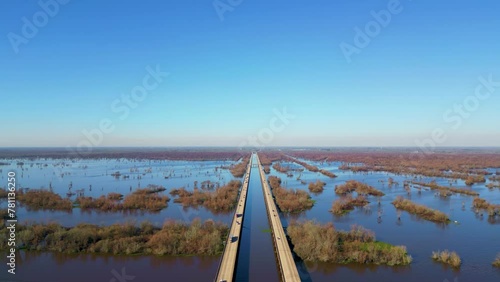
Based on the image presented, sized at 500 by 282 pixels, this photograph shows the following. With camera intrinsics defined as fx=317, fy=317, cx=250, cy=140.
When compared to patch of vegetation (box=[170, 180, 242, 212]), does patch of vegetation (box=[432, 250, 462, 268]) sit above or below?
below

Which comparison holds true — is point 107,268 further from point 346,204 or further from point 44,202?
point 346,204

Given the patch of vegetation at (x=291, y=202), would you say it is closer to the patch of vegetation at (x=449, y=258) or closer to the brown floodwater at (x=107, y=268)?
the brown floodwater at (x=107, y=268)

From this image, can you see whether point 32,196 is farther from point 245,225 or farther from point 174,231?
point 245,225

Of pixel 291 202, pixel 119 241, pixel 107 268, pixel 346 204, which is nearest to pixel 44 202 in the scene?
pixel 119 241

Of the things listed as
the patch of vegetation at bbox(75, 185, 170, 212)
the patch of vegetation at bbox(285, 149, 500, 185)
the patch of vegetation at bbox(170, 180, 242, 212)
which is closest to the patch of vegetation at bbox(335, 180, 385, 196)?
the patch of vegetation at bbox(170, 180, 242, 212)

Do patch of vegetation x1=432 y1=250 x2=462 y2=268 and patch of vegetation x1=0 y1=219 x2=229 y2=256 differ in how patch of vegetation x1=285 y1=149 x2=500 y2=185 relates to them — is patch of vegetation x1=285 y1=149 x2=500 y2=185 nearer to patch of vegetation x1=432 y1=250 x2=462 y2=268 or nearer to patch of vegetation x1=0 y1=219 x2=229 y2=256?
patch of vegetation x1=432 y1=250 x2=462 y2=268
